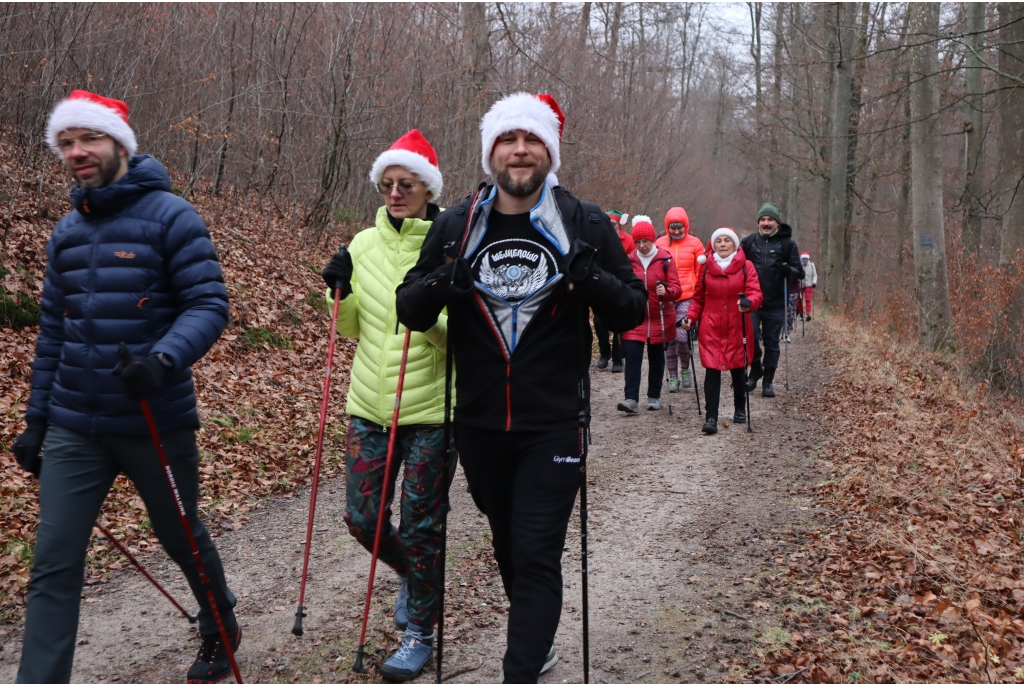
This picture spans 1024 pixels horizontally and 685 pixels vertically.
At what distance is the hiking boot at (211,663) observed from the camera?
3.81 m

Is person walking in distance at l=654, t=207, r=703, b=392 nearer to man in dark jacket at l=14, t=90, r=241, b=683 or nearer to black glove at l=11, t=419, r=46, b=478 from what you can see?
man in dark jacket at l=14, t=90, r=241, b=683

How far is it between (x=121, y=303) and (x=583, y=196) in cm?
1979

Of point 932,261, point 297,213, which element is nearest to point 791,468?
point 932,261

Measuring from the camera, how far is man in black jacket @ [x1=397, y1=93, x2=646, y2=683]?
10.6 ft

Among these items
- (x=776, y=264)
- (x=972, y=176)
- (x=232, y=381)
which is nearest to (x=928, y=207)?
(x=972, y=176)

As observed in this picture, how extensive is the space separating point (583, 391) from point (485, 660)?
5.28ft

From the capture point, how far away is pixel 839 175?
909 inches

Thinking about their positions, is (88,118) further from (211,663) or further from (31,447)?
(211,663)

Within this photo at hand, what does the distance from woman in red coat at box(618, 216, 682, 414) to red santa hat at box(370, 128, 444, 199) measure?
6.12m

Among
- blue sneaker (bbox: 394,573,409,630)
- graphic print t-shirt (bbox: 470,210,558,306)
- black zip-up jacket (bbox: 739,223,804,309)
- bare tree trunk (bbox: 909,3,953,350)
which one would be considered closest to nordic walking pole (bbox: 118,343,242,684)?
blue sneaker (bbox: 394,573,409,630)

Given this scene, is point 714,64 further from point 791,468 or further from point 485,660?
point 485,660

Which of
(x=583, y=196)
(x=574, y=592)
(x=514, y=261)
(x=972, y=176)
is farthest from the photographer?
(x=583, y=196)

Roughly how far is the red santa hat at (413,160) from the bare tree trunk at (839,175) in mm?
18602

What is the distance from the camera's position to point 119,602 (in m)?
4.86
